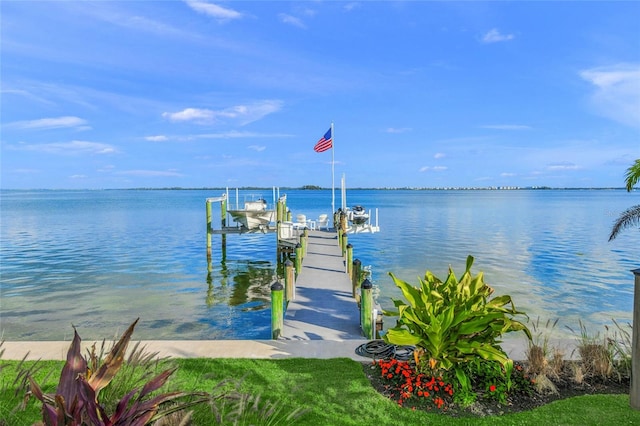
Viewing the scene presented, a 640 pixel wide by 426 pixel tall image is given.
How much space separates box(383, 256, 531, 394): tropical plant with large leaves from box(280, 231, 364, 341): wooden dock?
421 cm

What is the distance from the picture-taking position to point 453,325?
18.4ft

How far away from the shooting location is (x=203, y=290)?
2008 cm

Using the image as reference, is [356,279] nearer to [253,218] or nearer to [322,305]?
[322,305]

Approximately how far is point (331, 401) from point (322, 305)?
699cm

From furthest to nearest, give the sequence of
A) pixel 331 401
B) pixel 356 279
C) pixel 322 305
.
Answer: pixel 356 279, pixel 322 305, pixel 331 401

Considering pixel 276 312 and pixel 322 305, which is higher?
pixel 276 312

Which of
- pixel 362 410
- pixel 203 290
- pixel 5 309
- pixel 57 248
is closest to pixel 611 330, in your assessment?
pixel 362 410

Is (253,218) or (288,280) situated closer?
(288,280)

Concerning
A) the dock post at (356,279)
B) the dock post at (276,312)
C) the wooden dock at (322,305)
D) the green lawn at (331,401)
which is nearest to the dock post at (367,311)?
the wooden dock at (322,305)

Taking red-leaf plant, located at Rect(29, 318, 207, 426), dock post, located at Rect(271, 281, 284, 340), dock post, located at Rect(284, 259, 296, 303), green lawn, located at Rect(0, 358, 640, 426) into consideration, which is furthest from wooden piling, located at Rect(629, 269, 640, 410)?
dock post, located at Rect(284, 259, 296, 303)

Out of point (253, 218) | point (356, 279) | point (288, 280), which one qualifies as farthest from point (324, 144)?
point (288, 280)

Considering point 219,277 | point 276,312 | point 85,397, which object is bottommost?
point 219,277

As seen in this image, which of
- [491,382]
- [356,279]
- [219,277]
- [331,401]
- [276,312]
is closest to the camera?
[331,401]

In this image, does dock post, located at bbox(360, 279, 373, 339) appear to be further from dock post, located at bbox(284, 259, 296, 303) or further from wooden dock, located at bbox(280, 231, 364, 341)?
dock post, located at bbox(284, 259, 296, 303)
